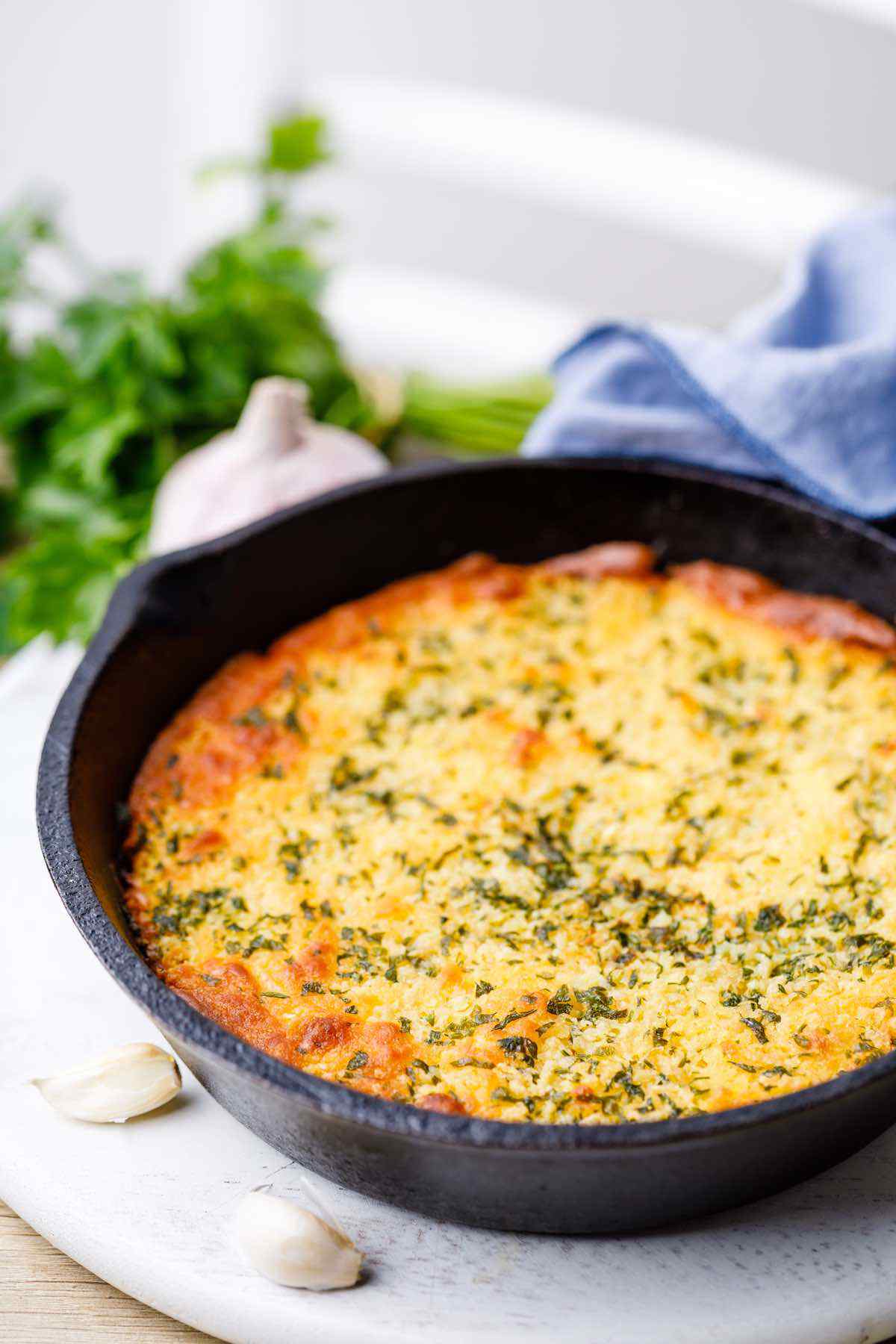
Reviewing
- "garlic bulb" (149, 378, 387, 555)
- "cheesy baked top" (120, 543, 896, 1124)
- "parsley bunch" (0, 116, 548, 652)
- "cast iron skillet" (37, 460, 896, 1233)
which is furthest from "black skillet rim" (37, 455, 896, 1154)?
"parsley bunch" (0, 116, 548, 652)

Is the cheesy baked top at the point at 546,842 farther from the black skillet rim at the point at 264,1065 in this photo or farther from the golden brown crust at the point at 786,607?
the black skillet rim at the point at 264,1065

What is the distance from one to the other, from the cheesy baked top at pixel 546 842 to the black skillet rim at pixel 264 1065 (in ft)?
0.88

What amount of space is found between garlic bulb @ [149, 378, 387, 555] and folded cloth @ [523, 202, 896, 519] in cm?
50

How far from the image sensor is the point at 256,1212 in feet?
6.72

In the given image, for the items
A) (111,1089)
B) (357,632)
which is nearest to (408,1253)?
(111,1089)

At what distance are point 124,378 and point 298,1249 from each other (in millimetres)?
2473

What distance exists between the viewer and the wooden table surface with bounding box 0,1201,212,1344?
2090 millimetres

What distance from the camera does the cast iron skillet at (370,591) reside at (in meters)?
1.83

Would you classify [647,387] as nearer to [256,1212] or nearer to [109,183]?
[256,1212]

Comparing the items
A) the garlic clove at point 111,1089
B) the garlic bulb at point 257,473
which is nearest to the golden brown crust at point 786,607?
the garlic bulb at point 257,473

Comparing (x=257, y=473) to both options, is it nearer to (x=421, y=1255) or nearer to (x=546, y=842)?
(x=546, y=842)

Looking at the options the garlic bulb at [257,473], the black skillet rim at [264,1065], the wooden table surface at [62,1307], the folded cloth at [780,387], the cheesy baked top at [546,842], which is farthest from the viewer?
the garlic bulb at [257,473]

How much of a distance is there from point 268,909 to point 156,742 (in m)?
0.53

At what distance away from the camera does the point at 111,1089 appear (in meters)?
2.26
